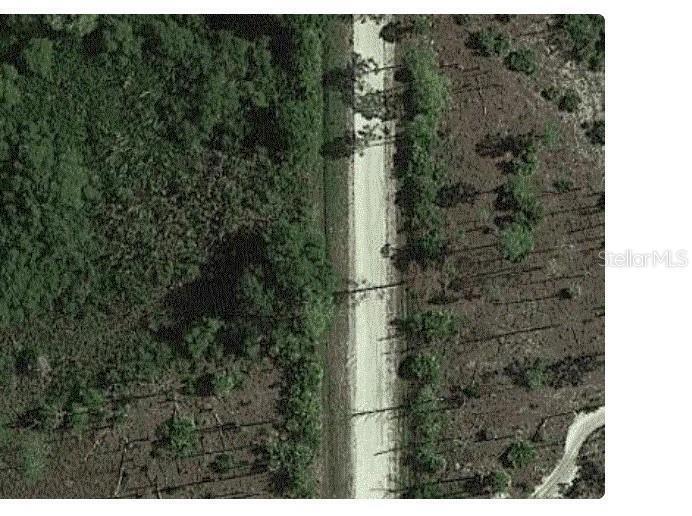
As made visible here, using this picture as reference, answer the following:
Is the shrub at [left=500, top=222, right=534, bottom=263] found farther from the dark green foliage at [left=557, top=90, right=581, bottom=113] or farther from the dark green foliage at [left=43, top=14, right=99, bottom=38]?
the dark green foliage at [left=43, top=14, right=99, bottom=38]

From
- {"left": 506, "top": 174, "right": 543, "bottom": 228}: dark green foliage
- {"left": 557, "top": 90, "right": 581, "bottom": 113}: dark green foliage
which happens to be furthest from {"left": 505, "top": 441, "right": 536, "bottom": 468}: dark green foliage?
{"left": 557, "top": 90, "right": 581, "bottom": 113}: dark green foliage

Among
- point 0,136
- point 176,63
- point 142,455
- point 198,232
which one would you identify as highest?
point 176,63

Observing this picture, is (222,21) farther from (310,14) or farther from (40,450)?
(40,450)

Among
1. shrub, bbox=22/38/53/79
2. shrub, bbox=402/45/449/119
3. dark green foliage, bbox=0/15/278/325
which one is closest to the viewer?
shrub, bbox=22/38/53/79

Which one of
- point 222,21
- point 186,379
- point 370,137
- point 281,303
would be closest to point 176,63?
point 222,21

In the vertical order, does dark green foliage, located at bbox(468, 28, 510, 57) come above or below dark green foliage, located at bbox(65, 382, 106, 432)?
above

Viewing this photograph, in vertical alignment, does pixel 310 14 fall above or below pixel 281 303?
above

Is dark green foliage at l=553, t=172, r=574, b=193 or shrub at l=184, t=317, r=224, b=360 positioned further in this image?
dark green foliage at l=553, t=172, r=574, b=193
